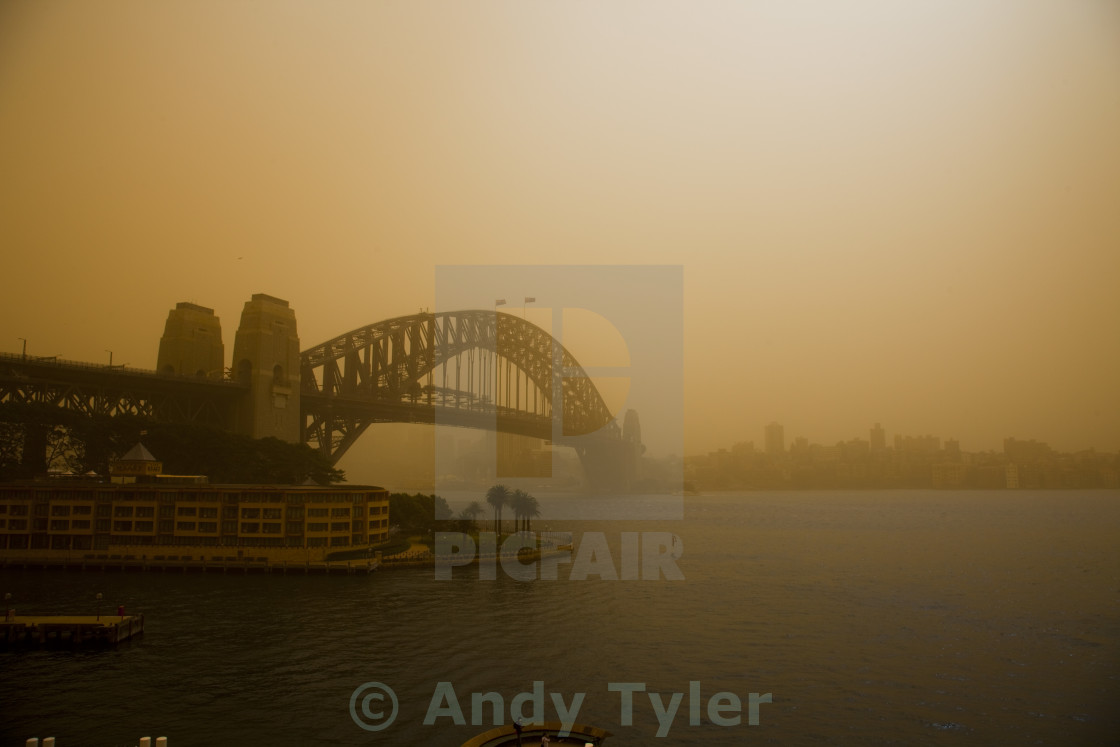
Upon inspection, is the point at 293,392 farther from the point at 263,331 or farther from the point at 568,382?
the point at 568,382

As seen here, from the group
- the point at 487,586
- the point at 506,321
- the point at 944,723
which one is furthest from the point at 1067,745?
the point at 506,321

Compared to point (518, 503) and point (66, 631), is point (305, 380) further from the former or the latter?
point (66, 631)

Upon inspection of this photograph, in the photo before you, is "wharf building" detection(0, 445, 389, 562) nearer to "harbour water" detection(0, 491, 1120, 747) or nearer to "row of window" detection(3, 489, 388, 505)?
"row of window" detection(3, 489, 388, 505)

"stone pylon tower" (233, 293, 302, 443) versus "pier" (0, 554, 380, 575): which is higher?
"stone pylon tower" (233, 293, 302, 443)

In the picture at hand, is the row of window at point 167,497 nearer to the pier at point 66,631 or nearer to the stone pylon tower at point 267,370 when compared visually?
the stone pylon tower at point 267,370

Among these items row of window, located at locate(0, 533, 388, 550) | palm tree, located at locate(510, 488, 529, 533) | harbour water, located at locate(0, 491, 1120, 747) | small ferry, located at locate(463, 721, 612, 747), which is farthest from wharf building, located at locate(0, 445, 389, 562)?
small ferry, located at locate(463, 721, 612, 747)
